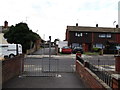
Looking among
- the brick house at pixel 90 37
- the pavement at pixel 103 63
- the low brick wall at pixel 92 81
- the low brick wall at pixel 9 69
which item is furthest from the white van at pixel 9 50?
the brick house at pixel 90 37

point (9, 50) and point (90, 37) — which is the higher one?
point (90, 37)

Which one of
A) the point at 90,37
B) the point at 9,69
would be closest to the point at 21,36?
the point at 90,37

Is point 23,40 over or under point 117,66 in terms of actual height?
over

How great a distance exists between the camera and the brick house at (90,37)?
42812 mm

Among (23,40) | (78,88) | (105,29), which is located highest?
(105,29)

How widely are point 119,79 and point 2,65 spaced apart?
6151 mm

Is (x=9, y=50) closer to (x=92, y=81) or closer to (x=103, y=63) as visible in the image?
(x=103, y=63)

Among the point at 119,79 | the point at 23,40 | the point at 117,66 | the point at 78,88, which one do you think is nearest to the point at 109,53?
the point at 23,40

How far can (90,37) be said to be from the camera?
4319 cm

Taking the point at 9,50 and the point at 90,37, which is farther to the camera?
the point at 90,37

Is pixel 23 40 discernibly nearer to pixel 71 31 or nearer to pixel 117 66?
pixel 71 31

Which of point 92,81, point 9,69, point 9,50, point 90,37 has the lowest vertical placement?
point 92,81

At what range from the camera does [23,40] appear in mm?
31500

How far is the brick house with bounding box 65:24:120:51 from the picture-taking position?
42.8 meters
